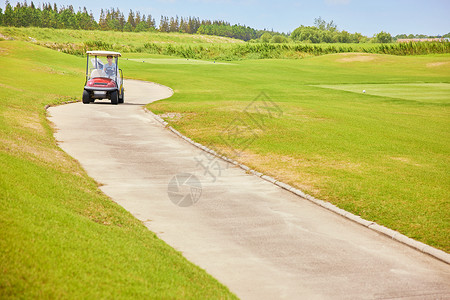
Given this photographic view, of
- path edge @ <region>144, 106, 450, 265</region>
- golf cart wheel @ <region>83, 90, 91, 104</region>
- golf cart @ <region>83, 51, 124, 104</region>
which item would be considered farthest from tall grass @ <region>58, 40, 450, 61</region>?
path edge @ <region>144, 106, 450, 265</region>

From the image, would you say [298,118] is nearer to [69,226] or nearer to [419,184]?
[419,184]

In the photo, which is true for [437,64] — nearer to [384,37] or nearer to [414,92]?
[414,92]

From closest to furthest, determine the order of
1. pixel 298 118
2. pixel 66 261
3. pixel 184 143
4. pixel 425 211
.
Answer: pixel 66 261 < pixel 425 211 < pixel 184 143 < pixel 298 118

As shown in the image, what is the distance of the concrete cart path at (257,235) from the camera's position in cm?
725

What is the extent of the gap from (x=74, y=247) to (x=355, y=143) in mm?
14728

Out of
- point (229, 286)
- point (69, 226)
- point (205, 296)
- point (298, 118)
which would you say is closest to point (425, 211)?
point (229, 286)

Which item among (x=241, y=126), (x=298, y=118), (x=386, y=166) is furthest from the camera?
Answer: (x=298, y=118)

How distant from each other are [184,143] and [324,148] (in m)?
5.70

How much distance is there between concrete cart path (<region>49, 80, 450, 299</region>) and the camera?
725 cm

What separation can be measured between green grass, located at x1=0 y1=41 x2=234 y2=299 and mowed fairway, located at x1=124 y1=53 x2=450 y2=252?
5.32 metres

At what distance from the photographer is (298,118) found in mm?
25172

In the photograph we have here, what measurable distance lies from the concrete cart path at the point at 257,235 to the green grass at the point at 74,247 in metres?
0.68

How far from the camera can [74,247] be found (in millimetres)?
6559

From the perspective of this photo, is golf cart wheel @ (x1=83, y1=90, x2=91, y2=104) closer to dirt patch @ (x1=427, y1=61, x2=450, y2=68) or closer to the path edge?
the path edge
